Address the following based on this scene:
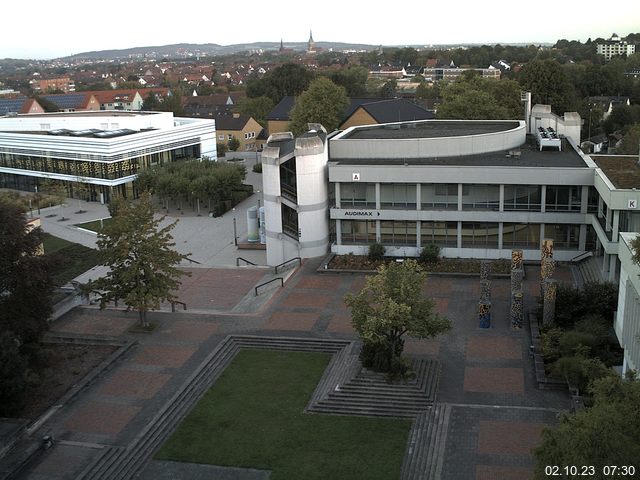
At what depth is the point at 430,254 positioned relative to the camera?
37.5 metres

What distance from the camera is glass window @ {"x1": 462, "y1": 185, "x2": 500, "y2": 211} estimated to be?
124ft

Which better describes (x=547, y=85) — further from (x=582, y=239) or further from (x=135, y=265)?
(x=135, y=265)

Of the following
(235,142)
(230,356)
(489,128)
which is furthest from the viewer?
(235,142)

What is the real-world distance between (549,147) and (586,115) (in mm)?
57708

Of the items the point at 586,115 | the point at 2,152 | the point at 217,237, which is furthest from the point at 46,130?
the point at 586,115

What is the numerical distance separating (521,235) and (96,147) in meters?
38.9

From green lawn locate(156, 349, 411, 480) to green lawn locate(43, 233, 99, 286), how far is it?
708 inches

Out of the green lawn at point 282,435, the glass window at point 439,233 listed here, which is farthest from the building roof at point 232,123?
the green lawn at point 282,435

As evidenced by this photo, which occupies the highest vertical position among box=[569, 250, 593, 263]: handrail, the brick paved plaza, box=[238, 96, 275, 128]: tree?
box=[238, 96, 275, 128]: tree

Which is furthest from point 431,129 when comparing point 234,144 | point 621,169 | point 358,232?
point 234,144

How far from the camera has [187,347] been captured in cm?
2900

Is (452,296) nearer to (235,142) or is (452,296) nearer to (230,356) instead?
(230,356)

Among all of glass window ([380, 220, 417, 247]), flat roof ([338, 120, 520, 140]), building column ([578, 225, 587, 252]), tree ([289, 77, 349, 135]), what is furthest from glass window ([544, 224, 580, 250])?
tree ([289, 77, 349, 135])

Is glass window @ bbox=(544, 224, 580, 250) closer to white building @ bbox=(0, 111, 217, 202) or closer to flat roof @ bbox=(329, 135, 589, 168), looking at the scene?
flat roof @ bbox=(329, 135, 589, 168)
